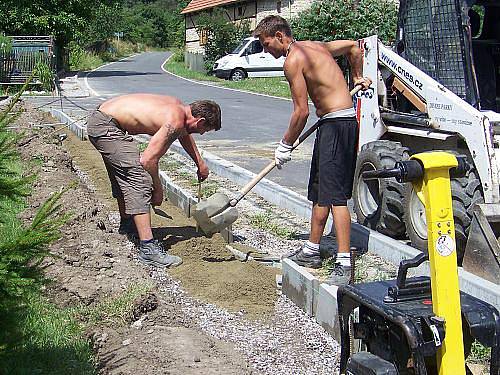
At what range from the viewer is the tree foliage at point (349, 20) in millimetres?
23047

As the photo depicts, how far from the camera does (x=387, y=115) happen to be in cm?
745

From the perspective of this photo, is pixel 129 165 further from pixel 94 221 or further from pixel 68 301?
pixel 68 301

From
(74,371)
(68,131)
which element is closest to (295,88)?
(74,371)

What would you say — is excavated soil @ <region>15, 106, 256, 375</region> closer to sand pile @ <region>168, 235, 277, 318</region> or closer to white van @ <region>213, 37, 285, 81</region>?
sand pile @ <region>168, 235, 277, 318</region>

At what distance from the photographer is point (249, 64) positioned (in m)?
33.3

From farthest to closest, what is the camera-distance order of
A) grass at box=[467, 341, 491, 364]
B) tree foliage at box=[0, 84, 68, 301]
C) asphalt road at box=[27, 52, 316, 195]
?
1. asphalt road at box=[27, 52, 316, 195]
2. grass at box=[467, 341, 491, 364]
3. tree foliage at box=[0, 84, 68, 301]

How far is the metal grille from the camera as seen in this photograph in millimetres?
6555

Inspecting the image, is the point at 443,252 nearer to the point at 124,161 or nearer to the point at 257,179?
the point at 257,179

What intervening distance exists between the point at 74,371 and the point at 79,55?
1744 inches

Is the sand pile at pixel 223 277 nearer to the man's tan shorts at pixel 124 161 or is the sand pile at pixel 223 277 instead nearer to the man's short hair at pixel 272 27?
the man's tan shorts at pixel 124 161

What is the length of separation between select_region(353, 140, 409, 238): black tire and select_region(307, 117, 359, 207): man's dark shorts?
1246 mm

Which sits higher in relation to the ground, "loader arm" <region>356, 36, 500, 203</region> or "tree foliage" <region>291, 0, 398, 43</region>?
"tree foliage" <region>291, 0, 398, 43</region>

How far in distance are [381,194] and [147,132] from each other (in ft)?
7.51

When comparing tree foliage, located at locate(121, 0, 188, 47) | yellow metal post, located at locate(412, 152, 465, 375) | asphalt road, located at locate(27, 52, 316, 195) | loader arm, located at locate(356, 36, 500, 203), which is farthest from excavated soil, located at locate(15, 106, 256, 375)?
tree foliage, located at locate(121, 0, 188, 47)
